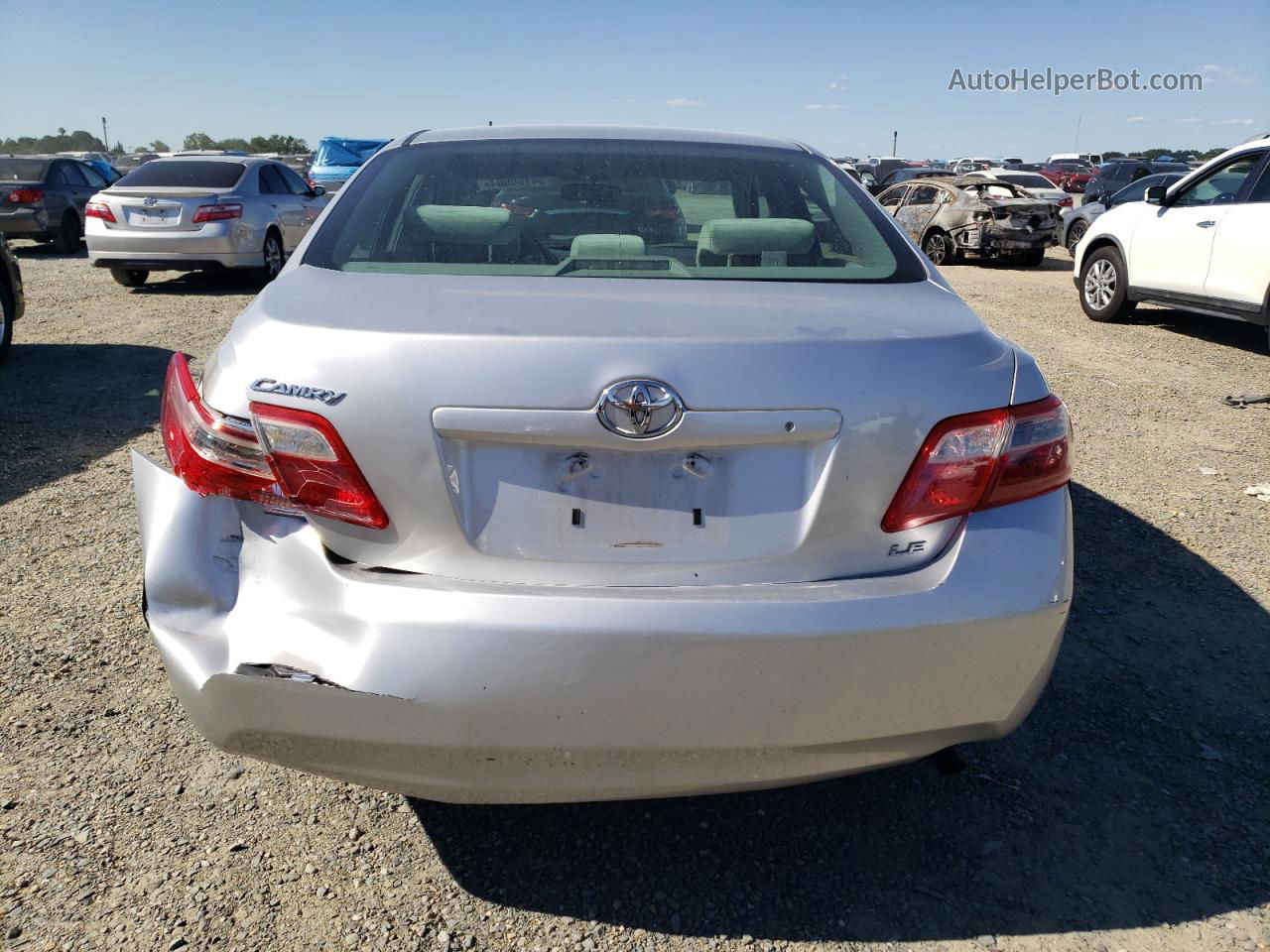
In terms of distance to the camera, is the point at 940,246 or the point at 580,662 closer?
the point at 580,662

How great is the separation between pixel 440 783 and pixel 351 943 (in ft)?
1.58

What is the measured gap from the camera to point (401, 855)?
228 centimetres

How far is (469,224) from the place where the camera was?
2.46 metres

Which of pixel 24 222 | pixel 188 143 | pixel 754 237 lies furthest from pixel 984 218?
Answer: pixel 188 143

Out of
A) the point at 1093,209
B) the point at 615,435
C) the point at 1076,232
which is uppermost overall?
the point at 615,435

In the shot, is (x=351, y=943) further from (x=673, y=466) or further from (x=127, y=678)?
(x=127, y=678)

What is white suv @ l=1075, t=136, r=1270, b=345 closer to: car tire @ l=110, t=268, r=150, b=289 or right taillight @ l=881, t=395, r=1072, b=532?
right taillight @ l=881, t=395, r=1072, b=532

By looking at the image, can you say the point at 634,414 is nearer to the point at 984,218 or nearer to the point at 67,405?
the point at 67,405

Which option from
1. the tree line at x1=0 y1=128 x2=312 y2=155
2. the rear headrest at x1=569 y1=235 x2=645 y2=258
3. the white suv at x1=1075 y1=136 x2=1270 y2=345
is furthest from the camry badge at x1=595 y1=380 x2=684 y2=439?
the tree line at x1=0 y1=128 x2=312 y2=155

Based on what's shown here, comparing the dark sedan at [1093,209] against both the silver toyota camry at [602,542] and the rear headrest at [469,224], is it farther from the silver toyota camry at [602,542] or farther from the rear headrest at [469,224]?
the silver toyota camry at [602,542]

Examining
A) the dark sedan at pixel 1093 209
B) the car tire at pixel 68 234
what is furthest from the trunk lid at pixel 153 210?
the dark sedan at pixel 1093 209

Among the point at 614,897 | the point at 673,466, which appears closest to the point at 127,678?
the point at 614,897

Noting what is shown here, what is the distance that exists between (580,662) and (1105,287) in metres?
10.2

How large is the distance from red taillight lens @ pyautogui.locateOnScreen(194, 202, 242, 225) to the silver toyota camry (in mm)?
9877
